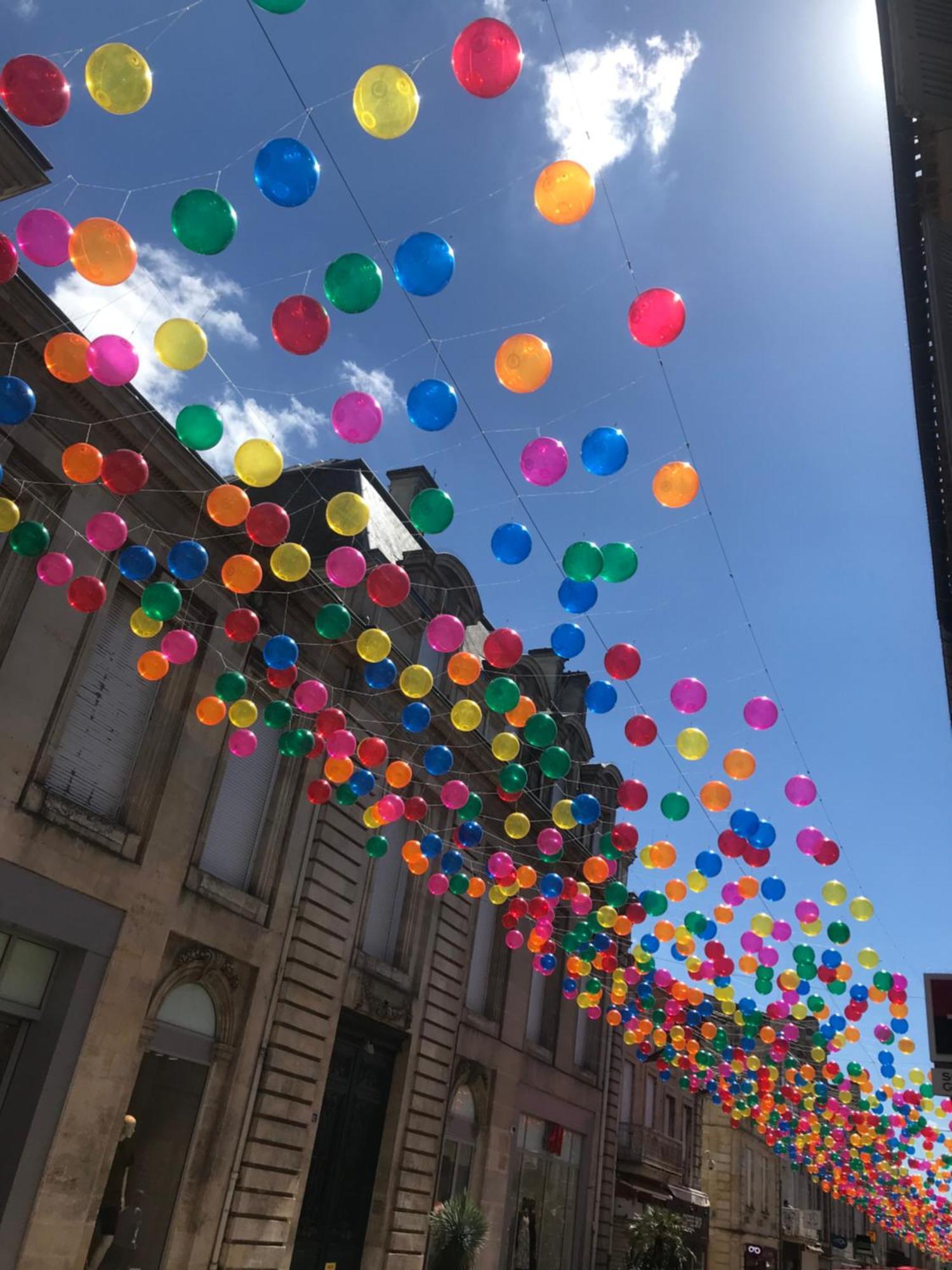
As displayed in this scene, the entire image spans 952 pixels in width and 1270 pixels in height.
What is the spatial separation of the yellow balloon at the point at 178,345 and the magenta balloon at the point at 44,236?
0.71 metres

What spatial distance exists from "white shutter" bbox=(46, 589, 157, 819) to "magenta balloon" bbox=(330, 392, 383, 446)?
5.58 m

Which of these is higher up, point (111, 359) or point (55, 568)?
point (111, 359)

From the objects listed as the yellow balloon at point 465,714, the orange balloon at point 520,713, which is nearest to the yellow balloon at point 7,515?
the yellow balloon at point 465,714

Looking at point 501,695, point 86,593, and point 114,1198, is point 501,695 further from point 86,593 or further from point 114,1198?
point 114,1198

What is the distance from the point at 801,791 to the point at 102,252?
8734 mm

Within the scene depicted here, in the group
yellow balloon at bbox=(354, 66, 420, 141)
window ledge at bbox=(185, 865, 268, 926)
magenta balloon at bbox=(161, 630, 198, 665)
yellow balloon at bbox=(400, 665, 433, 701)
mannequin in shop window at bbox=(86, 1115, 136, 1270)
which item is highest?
yellow balloon at bbox=(354, 66, 420, 141)

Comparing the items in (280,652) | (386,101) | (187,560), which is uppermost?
(386,101)

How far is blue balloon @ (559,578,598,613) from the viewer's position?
8.14 meters

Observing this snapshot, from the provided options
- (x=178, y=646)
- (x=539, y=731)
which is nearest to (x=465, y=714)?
(x=539, y=731)

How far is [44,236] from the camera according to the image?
603cm

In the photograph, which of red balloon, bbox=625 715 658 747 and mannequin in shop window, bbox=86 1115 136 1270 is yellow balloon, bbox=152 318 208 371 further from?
mannequin in shop window, bbox=86 1115 136 1270

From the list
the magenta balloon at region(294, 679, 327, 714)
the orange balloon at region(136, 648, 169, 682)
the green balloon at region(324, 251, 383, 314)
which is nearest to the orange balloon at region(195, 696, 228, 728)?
the orange balloon at region(136, 648, 169, 682)

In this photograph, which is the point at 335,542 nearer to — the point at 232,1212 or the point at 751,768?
the point at 751,768

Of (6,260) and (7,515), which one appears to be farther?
(7,515)
